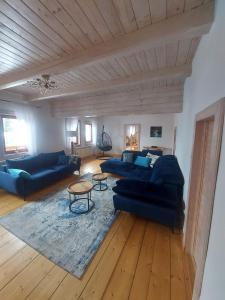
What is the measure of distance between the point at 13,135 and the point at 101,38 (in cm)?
391

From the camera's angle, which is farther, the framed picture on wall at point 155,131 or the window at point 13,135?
the framed picture on wall at point 155,131

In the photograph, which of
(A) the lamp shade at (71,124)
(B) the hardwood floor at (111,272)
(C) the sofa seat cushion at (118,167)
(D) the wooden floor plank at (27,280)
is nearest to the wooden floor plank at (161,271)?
(B) the hardwood floor at (111,272)

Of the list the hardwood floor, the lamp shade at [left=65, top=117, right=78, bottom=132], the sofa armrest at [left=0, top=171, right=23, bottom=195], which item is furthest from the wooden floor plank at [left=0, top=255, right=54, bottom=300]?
the lamp shade at [left=65, top=117, right=78, bottom=132]

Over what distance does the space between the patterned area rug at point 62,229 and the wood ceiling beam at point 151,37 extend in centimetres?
243

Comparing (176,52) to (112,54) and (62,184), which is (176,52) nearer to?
(112,54)

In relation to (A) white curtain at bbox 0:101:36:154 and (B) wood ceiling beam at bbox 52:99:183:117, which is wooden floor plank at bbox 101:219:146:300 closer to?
(B) wood ceiling beam at bbox 52:99:183:117

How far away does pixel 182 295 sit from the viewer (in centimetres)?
138

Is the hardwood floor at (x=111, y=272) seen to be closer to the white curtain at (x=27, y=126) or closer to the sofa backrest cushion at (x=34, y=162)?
the sofa backrest cushion at (x=34, y=162)

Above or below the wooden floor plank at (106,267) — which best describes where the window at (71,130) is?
above

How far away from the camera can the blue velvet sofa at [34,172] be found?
3139 millimetres

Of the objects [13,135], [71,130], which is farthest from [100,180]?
[71,130]

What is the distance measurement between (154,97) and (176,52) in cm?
153

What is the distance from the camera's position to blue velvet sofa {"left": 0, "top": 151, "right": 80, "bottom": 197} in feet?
10.3

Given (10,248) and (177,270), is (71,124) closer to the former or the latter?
(10,248)
